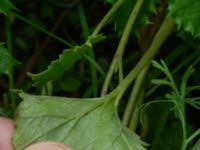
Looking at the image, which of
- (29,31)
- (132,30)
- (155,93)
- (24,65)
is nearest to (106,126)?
(132,30)

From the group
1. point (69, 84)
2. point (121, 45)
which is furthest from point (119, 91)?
point (69, 84)

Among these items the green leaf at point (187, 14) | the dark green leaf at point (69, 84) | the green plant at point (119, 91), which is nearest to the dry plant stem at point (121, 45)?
the green plant at point (119, 91)

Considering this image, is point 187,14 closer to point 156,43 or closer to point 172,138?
point 156,43

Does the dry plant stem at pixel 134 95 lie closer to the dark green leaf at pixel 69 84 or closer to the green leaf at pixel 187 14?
the green leaf at pixel 187 14

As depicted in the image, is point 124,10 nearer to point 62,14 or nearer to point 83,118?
point 83,118

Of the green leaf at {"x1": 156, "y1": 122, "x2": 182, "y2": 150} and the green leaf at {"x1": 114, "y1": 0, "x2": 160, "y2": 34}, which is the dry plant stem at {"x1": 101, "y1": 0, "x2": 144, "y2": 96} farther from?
the green leaf at {"x1": 156, "y1": 122, "x2": 182, "y2": 150}
